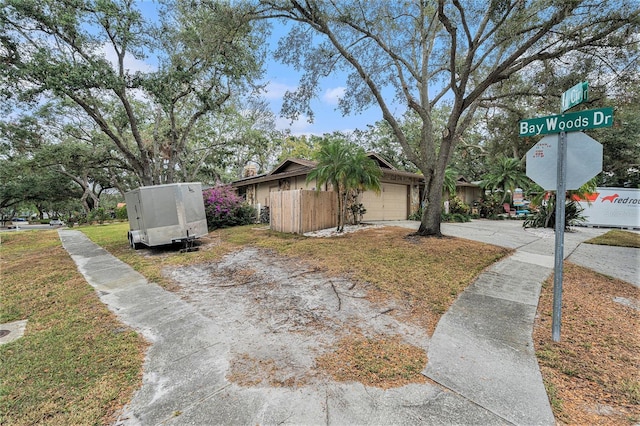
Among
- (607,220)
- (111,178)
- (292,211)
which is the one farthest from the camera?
(111,178)

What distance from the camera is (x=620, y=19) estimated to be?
629 centimetres

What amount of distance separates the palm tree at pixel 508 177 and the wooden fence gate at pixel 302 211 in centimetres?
1591

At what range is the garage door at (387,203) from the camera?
14.7 meters

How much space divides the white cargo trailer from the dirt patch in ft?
9.09

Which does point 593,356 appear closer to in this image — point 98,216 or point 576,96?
point 576,96

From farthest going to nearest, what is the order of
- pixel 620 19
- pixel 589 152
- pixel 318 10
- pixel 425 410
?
pixel 318 10 < pixel 620 19 < pixel 589 152 < pixel 425 410

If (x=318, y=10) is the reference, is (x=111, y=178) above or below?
below

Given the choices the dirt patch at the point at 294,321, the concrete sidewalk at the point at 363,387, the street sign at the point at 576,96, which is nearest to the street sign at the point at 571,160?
the street sign at the point at 576,96

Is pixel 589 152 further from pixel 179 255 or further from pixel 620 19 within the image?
pixel 179 255

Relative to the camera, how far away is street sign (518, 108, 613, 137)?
2743mm

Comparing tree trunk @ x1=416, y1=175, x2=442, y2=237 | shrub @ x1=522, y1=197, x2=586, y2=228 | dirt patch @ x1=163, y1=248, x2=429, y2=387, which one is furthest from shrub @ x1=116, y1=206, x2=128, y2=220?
shrub @ x1=522, y1=197, x2=586, y2=228

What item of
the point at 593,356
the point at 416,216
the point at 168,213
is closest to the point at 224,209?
the point at 168,213

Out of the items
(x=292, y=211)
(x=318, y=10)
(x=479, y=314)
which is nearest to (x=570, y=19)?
(x=318, y=10)

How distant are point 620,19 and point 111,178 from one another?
38.4 metres
